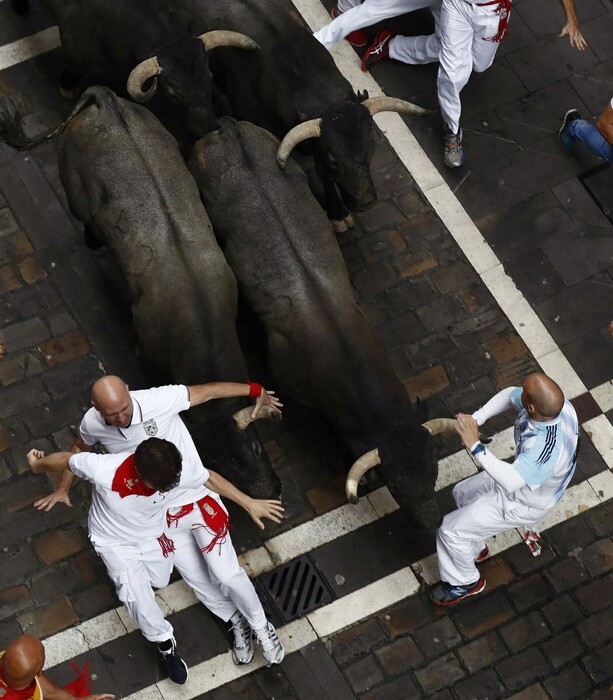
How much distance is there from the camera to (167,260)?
11.6 m

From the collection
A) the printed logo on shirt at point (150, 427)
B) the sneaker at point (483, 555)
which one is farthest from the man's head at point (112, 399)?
the sneaker at point (483, 555)

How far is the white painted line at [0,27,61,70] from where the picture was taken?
47.1 ft

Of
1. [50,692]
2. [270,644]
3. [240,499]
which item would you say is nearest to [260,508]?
[240,499]

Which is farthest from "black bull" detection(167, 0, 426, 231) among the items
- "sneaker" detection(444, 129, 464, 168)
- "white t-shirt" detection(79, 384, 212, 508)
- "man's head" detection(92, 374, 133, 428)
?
"man's head" detection(92, 374, 133, 428)

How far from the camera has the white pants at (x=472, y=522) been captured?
10969 mm

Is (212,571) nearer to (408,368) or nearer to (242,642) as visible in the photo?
(242,642)

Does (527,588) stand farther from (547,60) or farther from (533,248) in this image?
(547,60)

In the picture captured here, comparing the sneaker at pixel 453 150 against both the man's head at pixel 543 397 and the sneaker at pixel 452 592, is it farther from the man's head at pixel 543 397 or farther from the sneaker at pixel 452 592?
the sneaker at pixel 452 592

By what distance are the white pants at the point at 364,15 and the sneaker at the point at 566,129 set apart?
1.97m

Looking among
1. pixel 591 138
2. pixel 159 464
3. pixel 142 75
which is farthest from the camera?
pixel 591 138

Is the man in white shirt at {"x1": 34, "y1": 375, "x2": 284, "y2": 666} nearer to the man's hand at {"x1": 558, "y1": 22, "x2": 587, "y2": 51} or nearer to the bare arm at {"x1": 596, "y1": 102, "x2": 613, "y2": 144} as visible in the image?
the bare arm at {"x1": 596, "y1": 102, "x2": 613, "y2": 144}

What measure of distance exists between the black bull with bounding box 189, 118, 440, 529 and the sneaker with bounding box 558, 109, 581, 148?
3.45 meters

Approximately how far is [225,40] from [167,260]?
103 inches

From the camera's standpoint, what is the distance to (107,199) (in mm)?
12000
